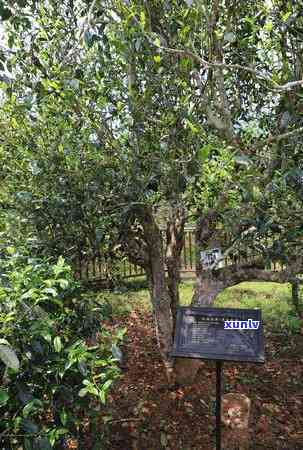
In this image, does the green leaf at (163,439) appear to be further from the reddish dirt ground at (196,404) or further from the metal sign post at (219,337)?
the metal sign post at (219,337)

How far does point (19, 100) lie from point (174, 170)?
1422 mm

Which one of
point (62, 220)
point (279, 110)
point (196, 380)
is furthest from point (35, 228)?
point (196, 380)

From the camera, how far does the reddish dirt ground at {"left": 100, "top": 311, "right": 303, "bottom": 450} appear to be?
3.67 meters

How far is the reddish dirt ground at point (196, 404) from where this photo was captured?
3670mm

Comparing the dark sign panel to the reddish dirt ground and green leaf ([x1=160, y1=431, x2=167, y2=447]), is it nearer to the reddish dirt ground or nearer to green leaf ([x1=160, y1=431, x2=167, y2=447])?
the reddish dirt ground

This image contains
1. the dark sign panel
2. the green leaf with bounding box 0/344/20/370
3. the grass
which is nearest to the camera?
the green leaf with bounding box 0/344/20/370

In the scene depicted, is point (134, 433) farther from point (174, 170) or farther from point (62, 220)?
point (174, 170)

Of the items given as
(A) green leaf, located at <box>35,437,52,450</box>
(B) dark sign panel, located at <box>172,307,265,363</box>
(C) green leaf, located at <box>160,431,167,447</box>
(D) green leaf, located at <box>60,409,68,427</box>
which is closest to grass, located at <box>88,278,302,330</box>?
(C) green leaf, located at <box>160,431,167,447</box>

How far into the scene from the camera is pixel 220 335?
9.91ft

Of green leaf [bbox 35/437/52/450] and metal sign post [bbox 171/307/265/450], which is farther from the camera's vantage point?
metal sign post [bbox 171/307/265/450]

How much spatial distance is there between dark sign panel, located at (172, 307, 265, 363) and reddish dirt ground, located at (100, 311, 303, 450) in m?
→ 0.78

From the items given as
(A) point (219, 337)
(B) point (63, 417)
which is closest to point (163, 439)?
(A) point (219, 337)

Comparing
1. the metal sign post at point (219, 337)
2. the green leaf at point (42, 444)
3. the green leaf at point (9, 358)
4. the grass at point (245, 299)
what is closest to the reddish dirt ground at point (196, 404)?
the metal sign post at point (219, 337)

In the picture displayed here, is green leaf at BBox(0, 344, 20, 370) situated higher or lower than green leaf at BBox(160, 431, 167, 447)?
higher
